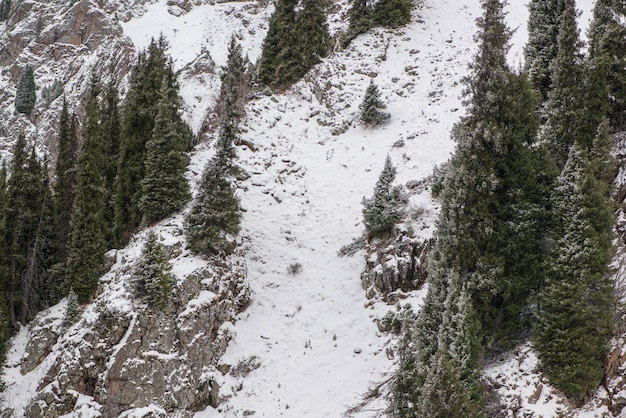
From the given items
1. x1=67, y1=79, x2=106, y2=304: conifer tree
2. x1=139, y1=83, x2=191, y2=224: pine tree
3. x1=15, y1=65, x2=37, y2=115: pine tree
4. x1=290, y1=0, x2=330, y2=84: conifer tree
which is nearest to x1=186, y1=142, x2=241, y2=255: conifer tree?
x1=139, y1=83, x2=191, y2=224: pine tree

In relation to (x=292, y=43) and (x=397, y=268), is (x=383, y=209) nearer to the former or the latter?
(x=397, y=268)

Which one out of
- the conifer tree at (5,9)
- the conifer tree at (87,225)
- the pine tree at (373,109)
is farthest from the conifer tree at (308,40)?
the conifer tree at (5,9)

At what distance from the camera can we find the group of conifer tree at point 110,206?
72.1 ft

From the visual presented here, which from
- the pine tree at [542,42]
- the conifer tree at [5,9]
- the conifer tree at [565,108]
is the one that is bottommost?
the conifer tree at [565,108]

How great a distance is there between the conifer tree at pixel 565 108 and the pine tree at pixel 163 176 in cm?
1587

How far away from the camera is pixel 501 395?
1471 cm

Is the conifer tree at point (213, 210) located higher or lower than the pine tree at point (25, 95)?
lower

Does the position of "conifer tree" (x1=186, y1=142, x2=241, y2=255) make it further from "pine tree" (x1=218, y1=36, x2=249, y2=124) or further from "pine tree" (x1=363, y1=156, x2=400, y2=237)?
"pine tree" (x1=363, y1=156, x2=400, y2=237)

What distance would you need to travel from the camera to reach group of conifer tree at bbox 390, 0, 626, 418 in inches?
542

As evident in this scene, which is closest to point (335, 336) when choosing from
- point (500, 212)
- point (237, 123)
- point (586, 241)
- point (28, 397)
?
point (500, 212)

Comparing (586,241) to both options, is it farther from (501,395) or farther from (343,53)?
(343,53)

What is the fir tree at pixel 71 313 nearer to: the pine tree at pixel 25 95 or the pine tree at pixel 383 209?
the pine tree at pixel 383 209

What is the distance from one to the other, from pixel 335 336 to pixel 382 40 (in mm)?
28844

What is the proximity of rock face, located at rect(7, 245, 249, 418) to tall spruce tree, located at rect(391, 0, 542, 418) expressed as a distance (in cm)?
865
